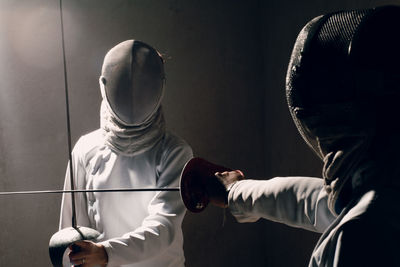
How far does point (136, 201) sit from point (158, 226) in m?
0.15

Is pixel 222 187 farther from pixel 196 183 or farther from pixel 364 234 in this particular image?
pixel 364 234

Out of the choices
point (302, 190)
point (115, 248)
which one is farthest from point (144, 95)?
point (302, 190)

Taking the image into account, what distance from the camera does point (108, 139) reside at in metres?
1.59

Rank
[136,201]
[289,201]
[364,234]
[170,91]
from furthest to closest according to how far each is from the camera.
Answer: [170,91]
[136,201]
[289,201]
[364,234]

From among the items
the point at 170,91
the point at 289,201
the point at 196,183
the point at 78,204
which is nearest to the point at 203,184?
the point at 196,183

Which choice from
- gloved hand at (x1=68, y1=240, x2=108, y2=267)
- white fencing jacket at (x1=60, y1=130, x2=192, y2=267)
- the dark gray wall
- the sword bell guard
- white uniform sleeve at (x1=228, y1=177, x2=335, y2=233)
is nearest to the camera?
white uniform sleeve at (x1=228, y1=177, x2=335, y2=233)

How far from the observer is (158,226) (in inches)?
56.7

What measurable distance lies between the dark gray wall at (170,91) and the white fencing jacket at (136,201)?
0.53 m

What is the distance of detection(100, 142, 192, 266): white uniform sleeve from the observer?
1399mm

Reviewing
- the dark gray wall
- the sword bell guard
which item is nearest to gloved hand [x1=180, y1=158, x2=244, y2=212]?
the sword bell guard

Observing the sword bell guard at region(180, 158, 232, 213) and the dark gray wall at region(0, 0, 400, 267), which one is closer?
the sword bell guard at region(180, 158, 232, 213)

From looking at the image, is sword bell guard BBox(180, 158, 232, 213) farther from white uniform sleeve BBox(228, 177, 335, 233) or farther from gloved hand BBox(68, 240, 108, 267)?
gloved hand BBox(68, 240, 108, 267)

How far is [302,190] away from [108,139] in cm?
85

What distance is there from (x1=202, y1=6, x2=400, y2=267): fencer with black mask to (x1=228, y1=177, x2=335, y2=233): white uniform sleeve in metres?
0.09
